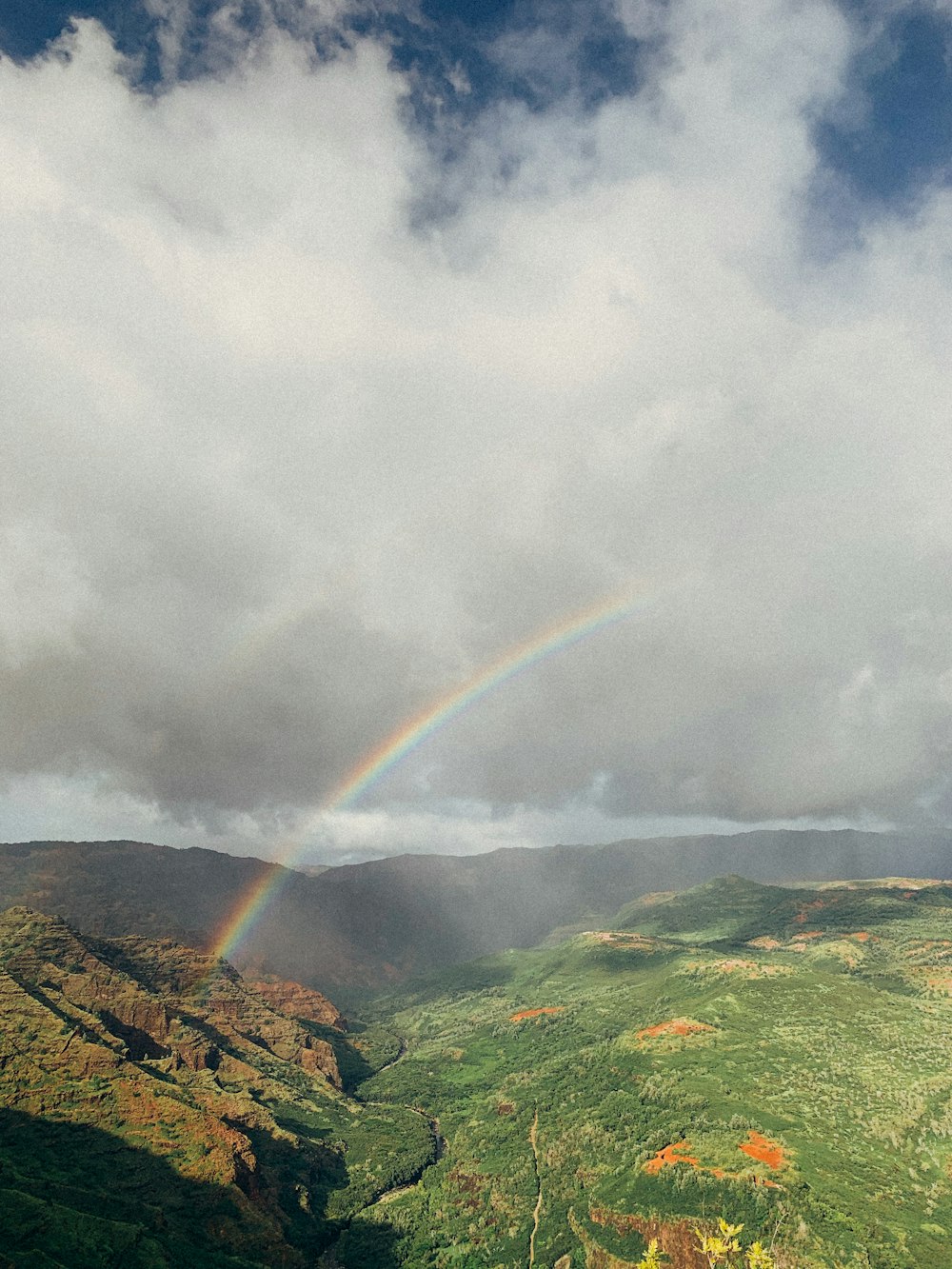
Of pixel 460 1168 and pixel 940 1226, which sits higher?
pixel 940 1226

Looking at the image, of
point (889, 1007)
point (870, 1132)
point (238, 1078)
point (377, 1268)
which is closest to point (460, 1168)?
point (377, 1268)

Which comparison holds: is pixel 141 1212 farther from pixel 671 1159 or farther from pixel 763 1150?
pixel 763 1150

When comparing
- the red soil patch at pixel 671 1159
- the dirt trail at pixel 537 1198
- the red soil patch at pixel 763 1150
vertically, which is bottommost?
the dirt trail at pixel 537 1198

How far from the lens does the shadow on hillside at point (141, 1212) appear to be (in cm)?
8912

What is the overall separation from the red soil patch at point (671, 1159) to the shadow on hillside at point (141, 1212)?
180 ft

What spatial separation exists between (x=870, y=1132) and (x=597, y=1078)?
8362 centimetres

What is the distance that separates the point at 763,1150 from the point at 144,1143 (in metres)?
118

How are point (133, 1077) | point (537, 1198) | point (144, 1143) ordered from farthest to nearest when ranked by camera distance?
point (537, 1198)
point (133, 1077)
point (144, 1143)

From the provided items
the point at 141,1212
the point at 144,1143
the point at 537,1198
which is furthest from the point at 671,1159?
the point at 144,1143

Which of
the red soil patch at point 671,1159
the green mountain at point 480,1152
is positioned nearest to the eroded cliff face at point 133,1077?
the green mountain at point 480,1152

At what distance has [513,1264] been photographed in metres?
128

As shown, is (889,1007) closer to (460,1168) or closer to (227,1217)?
(460,1168)

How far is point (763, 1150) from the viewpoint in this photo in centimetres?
12862

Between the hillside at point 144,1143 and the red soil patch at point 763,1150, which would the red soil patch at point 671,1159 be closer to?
the red soil patch at point 763,1150
